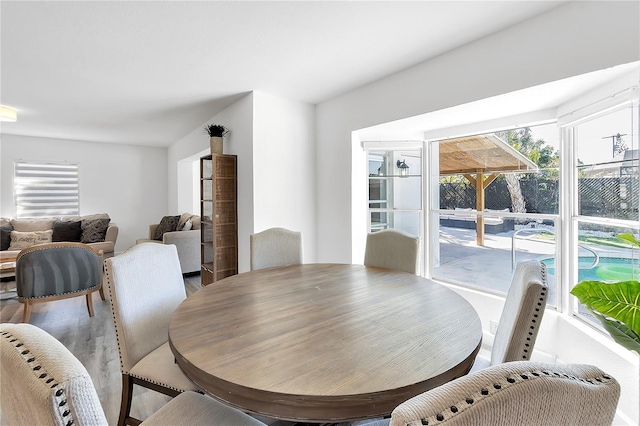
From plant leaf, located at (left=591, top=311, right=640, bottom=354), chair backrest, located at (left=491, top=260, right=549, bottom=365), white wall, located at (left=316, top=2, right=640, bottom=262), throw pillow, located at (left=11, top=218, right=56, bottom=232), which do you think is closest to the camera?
chair backrest, located at (left=491, top=260, right=549, bottom=365)

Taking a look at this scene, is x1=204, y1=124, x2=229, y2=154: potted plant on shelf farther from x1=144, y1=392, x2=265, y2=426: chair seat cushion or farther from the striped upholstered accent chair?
x1=144, y1=392, x2=265, y2=426: chair seat cushion

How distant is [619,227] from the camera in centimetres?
190

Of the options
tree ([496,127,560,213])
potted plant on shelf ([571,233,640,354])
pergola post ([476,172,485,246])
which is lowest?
potted plant on shelf ([571,233,640,354])

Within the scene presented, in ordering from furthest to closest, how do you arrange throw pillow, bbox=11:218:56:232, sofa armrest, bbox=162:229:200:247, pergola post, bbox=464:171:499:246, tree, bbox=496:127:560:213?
throw pillow, bbox=11:218:56:232 < sofa armrest, bbox=162:229:200:247 < pergola post, bbox=464:171:499:246 < tree, bbox=496:127:560:213

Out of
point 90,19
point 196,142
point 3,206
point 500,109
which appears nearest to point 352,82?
point 500,109

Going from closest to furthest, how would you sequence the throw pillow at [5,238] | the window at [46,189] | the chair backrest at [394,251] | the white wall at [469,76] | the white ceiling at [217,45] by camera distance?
the white wall at [469,76] → the white ceiling at [217,45] → the chair backrest at [394,251] → the throw pillow at [5,238] → the window at [46,189]

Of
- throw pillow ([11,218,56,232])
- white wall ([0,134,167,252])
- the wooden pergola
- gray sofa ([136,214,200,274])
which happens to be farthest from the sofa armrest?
the wooden pergola

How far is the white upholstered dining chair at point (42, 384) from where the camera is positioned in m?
0.48

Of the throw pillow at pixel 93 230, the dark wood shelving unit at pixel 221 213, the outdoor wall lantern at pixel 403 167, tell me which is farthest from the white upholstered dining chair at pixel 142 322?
the throw pillow at pixel 93 230

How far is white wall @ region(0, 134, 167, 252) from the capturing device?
5.40m

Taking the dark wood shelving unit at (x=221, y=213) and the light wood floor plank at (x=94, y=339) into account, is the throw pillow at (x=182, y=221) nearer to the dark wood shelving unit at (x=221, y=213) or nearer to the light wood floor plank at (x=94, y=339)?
the light wood floor plank at (x=94, y=339)

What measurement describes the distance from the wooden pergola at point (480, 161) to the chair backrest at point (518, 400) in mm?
2609

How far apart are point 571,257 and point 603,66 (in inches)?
54.0

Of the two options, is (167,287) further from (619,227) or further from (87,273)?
(619,227)
